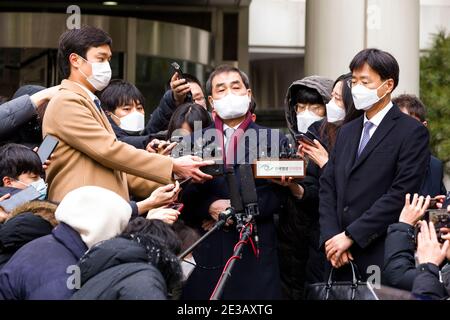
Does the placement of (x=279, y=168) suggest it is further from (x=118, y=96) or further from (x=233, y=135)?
(x=118, y=96)

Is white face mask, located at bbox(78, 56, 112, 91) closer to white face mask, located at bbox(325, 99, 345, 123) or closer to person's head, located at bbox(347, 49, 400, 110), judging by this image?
person's head, located at bbox(347, 49, 400, 110)

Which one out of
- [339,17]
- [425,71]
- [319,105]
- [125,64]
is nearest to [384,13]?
[339,17]

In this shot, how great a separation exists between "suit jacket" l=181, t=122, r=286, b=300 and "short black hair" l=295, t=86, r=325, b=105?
732 millimetres

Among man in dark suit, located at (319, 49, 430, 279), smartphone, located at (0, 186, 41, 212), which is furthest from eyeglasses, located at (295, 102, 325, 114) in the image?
smartphone, located at (0, 186, 41, 212)

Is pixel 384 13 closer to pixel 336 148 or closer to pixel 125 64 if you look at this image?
pixel 125 64

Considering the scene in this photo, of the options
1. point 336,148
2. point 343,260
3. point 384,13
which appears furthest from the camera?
point 384,13

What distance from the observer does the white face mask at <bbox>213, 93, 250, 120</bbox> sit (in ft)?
22.7

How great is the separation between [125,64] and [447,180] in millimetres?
4536

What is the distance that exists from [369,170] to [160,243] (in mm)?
2065

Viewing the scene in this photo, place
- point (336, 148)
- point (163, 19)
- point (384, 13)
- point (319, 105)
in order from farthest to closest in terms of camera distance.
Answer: point (163, 19) < point (384, 13) < point (319, 105) < point (336, 148)

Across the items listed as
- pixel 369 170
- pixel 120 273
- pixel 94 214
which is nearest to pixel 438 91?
pixel 369 170

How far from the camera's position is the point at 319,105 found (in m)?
7.60

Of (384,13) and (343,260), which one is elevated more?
(384,13)

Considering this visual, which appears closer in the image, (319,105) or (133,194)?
(133,194)
